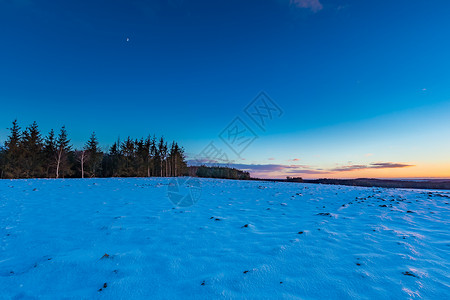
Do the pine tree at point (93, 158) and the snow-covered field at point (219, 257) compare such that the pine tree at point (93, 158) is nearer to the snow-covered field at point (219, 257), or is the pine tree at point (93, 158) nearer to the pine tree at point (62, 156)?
the pine tree at point (62, 156)

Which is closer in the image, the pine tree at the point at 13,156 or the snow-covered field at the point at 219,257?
the snow-covered field at the point at 219,257

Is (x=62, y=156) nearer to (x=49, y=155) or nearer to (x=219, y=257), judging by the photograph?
(x=49, y=155)

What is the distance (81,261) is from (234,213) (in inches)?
175

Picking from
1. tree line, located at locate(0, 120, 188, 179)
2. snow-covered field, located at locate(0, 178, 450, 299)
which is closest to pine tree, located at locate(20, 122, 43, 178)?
tree line, located at locate(0, 120, 188, 179)

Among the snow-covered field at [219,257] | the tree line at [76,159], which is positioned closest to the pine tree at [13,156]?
the tree line at [76,159]

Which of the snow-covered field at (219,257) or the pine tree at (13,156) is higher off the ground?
the pine tree at (13,156)

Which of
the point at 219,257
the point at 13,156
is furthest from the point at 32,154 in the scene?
the point at 219,257

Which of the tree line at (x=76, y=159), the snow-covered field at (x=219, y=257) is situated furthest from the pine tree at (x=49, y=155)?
the snow-covered field at (x=219, y=257)

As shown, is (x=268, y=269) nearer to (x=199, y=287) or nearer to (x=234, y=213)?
(x=199, y=287)

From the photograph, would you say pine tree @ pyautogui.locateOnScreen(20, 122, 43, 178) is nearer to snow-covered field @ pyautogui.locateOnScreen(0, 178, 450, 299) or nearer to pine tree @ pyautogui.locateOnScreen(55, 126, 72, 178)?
pine tree @ pyautogui.locateOnScreen(55, 126, 72, 178)

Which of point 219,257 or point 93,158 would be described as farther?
point 93,158

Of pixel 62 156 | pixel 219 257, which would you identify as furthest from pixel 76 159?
→ pixel 219 257

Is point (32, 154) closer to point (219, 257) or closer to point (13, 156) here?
point (13, 156)

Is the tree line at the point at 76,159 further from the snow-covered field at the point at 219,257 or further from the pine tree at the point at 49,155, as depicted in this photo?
the snow-covered field at the point at 219,257
